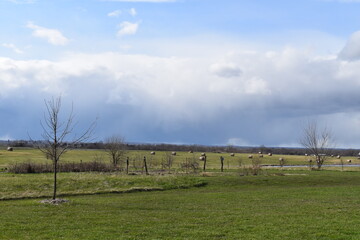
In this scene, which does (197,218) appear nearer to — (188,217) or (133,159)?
(188,217)

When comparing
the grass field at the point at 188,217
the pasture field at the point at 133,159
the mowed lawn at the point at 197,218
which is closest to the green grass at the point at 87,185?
the grass field at the point at 188,217

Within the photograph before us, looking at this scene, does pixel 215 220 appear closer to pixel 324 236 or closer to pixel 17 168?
pixel 324 236

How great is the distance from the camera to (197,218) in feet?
55.1

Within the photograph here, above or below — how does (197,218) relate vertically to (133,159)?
below

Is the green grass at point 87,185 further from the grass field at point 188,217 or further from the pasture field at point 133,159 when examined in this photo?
the pasture field at point 133,159

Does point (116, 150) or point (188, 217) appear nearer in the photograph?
point (188, 217)

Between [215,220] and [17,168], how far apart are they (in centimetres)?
3552

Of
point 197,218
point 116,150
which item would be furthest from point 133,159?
point 197,218

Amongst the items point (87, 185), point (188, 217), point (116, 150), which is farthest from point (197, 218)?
point (116, 150)

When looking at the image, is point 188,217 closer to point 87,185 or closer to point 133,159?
point 87,185

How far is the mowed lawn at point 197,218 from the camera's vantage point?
43.4 feet

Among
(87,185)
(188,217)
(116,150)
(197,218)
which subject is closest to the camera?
(197,218)

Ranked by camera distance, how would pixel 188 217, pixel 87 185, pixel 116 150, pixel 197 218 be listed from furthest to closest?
pixel 116 150
pixel 87 185
pixel 188 217
pixel 197 218

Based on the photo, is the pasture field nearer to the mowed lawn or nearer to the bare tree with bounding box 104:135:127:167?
the bare tree with bounding box 104:135:127:167
